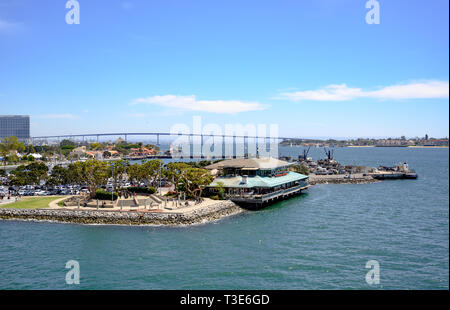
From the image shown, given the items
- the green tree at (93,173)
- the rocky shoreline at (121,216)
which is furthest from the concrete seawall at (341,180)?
the green tree at (93,173)

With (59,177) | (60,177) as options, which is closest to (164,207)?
(60,177)

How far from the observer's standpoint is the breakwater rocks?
35.0m

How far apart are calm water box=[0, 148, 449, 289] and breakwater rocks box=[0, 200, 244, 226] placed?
1454mm

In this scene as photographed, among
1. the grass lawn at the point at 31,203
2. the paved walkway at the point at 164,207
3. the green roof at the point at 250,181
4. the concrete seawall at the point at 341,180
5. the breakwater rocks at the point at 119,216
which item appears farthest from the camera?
the concrete seawall at the point at 341,180

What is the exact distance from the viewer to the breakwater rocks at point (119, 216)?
35.0 meters

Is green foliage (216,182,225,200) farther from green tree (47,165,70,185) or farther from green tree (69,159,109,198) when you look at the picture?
green tree (47,165,70,185)

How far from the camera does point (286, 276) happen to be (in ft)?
72.9

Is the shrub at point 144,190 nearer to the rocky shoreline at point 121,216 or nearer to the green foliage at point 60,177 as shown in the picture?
the rocky shoreline at point 121,216

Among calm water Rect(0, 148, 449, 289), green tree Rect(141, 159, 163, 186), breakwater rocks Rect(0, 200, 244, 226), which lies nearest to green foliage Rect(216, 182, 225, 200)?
breakwater rocks Rect(0, 200, 244, 226)

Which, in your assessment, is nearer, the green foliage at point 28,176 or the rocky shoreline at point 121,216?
the rocky shoreline at point 121,216

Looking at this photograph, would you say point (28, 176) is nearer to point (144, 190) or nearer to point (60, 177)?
point (60, 177)

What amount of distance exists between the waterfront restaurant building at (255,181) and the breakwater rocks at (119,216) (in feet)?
19.9
